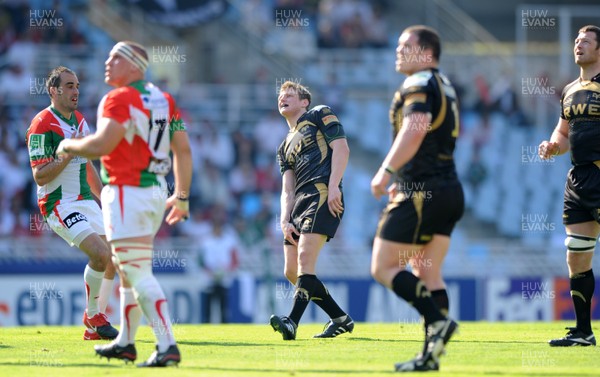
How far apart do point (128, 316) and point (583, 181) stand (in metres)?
4.75

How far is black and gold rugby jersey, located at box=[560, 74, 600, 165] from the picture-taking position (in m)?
11.7

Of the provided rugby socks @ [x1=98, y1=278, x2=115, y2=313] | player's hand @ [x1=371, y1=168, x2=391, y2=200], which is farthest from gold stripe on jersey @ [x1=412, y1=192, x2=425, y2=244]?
rugby socks @ [x1=98, y1=278, x2=115, y2=313]

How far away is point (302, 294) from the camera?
12.3m

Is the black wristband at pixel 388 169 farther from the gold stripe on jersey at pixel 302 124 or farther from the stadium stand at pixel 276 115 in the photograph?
the stadium stand at pixel 276 115

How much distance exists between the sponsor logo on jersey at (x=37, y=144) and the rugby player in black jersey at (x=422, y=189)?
180 inches

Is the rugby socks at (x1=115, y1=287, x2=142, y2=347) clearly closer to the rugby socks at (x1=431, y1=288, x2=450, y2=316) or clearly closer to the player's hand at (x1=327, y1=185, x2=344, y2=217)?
the rugby socks at (x1=431, y1=288, x2=450, y2=316)

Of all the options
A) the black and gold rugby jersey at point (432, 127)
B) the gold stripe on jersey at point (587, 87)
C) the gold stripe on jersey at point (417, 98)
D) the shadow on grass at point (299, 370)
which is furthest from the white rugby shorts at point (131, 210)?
the gold stripe on jersey at point (587, 87)

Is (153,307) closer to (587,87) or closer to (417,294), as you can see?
(417,294)

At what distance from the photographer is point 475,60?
30328 mm

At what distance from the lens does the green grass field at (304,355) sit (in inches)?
375

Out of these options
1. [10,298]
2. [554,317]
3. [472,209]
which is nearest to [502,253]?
[554,317]

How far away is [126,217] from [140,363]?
4.03 feet

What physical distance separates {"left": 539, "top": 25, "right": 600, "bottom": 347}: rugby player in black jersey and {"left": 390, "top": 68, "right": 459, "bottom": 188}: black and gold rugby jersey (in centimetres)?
280

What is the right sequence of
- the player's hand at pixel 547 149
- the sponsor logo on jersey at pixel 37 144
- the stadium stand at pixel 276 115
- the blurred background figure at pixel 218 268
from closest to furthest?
the player's hand at pixel 547 149 < the sponsor logo on jersey at pixel 37 144 < the blurred background figure at pixel 218 268 < the stadium stand at pixel 276 115
